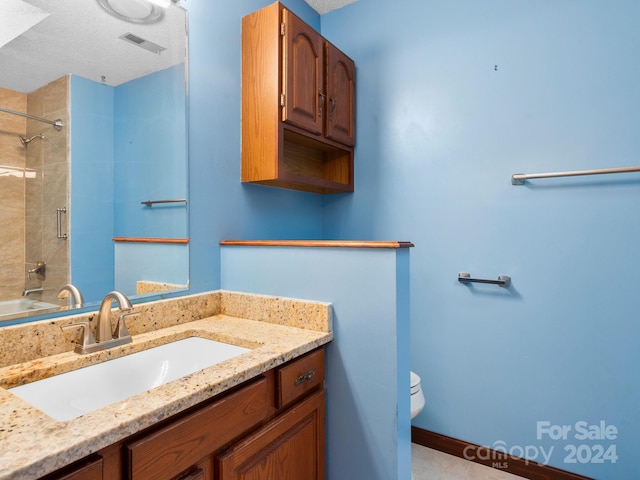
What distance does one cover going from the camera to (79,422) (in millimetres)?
624

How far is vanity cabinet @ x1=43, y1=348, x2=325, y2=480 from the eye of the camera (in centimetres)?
65

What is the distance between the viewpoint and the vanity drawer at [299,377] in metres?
1.01

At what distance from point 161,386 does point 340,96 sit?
1.72m

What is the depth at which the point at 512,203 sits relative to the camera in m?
1.68

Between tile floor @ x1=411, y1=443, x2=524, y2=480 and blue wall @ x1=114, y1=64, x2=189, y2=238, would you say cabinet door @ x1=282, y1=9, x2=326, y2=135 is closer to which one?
blue wall @ x1=114, y1=64, x2=189, y2=238

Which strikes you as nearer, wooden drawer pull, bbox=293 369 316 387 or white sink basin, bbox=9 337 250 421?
white sink basin, bbox=9 337 250 421

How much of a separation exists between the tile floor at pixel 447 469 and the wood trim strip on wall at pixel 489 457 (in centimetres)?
2

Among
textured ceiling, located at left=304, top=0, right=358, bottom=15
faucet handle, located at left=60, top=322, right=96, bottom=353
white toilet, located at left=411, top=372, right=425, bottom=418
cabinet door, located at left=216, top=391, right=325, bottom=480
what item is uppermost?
textured ceiling, located at left=304, top=0, right=358, bottom=15

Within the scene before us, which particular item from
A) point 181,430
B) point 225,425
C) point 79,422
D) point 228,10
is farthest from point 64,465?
point 228,10

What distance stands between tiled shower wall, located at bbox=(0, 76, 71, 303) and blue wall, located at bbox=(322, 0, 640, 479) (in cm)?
152

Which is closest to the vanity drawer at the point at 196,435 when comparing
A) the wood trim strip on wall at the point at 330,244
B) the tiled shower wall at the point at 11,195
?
the wood trim strip on wall at the point at 330,244

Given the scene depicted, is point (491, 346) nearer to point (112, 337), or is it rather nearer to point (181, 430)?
point (181, 430)

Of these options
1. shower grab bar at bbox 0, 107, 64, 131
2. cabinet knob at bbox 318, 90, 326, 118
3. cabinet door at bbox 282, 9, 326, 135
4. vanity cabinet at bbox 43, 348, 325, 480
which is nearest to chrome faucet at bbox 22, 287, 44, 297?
shower grab bar at bbox 0, 107, 64, 131

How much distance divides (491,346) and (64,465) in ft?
Answer: 5.72
